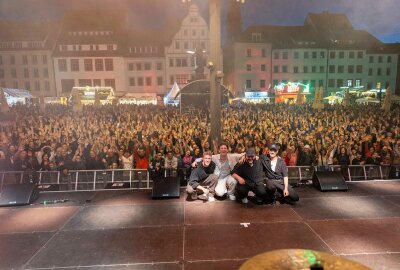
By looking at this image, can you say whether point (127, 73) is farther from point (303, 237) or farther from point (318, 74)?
point (303, 237)

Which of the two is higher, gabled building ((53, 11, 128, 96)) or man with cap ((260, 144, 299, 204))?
gabled building ((53, 11, 128, 96))

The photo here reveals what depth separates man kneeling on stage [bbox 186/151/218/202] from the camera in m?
8.11

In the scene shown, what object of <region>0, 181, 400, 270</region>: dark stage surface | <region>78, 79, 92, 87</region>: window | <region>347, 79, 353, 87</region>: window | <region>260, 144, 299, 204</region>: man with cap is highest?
<region>78, 79, 92, 87</region>: window

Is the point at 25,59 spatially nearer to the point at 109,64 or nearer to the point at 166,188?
the point at 109,64

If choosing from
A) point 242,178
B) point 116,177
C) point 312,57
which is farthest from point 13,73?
point 242,178

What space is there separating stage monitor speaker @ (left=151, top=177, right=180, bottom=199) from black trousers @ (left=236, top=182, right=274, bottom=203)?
1.78 metres

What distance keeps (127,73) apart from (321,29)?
36.0 m

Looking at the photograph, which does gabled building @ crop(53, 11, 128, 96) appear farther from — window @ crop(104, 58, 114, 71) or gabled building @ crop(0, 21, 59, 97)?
gabled building @ crop(0, 21, 59, 97)

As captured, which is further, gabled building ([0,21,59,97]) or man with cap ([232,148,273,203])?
gabled building ([0,21,59,97])

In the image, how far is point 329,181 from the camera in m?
8.98

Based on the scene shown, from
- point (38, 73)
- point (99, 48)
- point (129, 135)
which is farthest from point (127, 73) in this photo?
point (129, 135)

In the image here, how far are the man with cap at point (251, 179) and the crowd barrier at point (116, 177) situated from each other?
81.6 inches

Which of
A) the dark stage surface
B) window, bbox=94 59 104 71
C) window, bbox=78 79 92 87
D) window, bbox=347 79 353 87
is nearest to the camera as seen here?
the dark stage surface

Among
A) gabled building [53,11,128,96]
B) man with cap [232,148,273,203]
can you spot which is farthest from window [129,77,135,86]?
man with cap [232,148,273,203]
